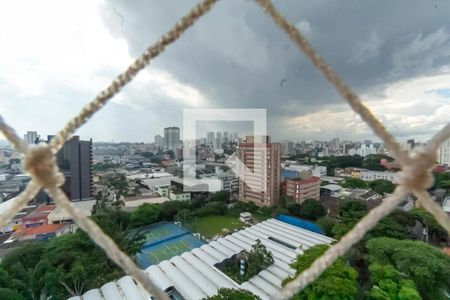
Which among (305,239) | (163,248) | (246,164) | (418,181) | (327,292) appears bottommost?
(163,248)

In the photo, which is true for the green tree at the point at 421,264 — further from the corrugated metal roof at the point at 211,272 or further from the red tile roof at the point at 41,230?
the red tile roof at the point at 41,230

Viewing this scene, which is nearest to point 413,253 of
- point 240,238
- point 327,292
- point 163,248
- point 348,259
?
point 348,259

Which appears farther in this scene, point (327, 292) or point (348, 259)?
point (348, 259)

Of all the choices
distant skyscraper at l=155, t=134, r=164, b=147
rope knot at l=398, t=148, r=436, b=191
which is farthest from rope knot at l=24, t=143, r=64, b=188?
distant skyscraper at l=155, t=134, r=164, b=147

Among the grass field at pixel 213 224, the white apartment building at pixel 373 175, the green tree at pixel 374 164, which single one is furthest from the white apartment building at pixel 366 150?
the grass field at pixel 213 224

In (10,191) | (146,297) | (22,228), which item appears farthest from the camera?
(10,191)

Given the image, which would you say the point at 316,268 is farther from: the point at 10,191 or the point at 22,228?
the point at 10,191
